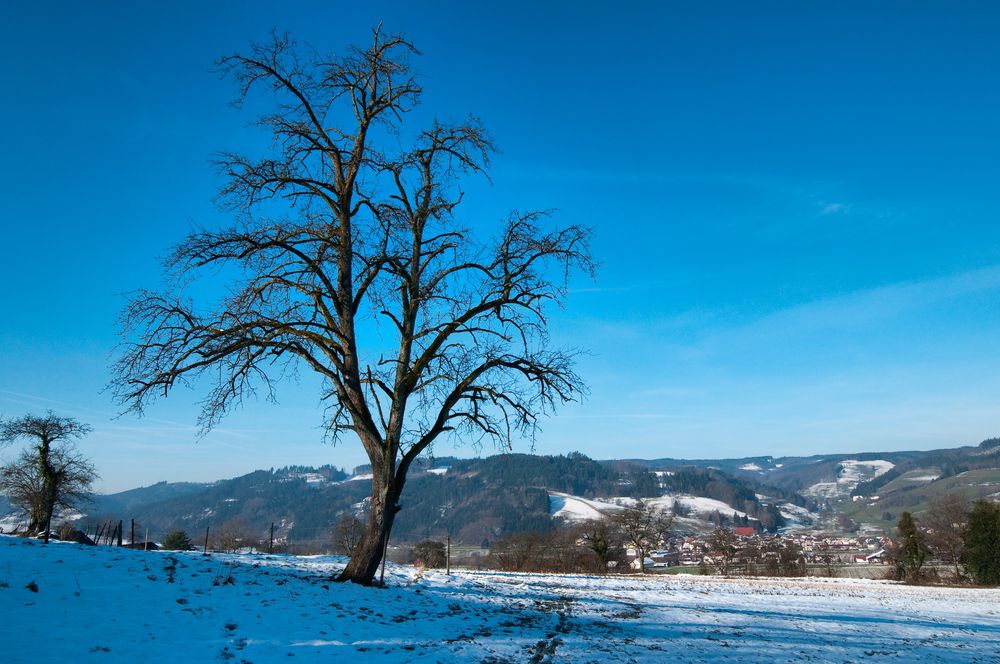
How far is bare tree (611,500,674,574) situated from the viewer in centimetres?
5559

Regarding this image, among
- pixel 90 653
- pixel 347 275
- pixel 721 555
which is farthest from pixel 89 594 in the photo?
pixel 721 555

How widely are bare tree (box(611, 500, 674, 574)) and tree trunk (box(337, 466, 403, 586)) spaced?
44.8 m

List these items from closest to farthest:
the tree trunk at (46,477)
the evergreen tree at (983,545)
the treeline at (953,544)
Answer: the evergreen tree at (983,545), the treeline at (953,544), the tree trunk at (46,477)

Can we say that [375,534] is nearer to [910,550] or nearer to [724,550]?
[910,550]

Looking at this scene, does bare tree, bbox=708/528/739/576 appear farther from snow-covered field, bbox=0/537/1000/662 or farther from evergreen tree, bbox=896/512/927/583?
snow-covered field, bbox=0/537/1000/662

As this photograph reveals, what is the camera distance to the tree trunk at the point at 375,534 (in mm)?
14328

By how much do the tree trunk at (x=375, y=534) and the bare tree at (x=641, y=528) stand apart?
44774 millimetres

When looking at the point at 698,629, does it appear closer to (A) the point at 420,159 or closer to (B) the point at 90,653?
(B) the point at 90,653

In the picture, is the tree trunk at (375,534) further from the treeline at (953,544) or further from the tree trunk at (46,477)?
the treeline at (953,544)

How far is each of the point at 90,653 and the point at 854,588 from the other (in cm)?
3317

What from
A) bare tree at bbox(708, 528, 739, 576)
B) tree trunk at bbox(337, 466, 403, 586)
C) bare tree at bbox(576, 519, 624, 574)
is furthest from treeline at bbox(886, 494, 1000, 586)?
tree trunk at bbox(337, 466, 403, 586)

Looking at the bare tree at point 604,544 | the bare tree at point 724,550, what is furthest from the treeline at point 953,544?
the bare tree at point 604,544

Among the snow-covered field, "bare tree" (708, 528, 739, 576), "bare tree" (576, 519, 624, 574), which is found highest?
the snow-covered field

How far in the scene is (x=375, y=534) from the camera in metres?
14.5
